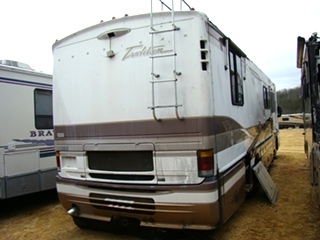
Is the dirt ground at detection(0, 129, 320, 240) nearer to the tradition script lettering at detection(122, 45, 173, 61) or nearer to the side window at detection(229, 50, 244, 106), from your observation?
the side window at detection(229, 50, 244, 106)

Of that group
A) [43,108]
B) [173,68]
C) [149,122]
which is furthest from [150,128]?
[43,108]

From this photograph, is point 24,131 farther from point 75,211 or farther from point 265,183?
point 265,183

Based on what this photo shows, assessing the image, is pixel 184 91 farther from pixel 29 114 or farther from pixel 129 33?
pixel 29 114

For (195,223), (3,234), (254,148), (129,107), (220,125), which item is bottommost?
(3,234)

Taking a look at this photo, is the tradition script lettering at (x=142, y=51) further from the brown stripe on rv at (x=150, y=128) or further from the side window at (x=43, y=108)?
the side window at (x=43, y=108)

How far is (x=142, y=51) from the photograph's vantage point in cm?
376

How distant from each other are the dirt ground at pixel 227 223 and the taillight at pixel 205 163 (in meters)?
0.92

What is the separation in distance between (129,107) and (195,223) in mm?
1563

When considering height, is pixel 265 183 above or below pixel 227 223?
above

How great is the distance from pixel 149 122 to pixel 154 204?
3.15 feet

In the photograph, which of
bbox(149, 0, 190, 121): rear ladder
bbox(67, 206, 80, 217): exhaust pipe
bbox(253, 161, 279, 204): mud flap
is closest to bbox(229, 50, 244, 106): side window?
bbox(149, 0, 190, 121): rear ladder

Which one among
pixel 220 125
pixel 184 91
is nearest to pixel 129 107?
pixel 184 91

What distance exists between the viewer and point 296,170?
9.16m

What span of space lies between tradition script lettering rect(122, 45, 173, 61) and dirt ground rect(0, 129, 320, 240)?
2.22 m
